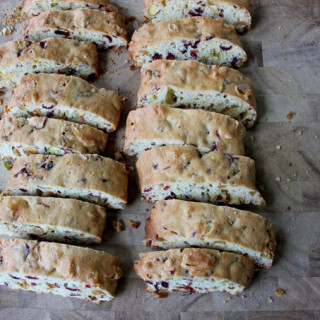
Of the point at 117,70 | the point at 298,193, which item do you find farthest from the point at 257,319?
the point at 117,70

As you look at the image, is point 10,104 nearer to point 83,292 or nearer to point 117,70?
point 117,70

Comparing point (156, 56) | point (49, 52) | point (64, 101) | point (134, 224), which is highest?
point (49, 52)

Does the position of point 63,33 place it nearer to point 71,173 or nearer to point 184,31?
point 184,31

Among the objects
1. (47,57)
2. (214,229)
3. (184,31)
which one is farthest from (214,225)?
(47,57)

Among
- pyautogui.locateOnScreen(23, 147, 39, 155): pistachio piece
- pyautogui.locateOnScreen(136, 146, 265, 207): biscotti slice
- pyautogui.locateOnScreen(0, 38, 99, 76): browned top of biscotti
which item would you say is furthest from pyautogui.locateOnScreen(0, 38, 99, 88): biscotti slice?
pyautogui.locateOnScreen(136, 146, 265, 207): biscotti slice

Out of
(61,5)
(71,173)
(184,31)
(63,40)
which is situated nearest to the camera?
(71,173)

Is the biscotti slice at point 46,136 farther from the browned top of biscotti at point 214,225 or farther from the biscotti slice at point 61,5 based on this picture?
the biscotti slice at point 61,5

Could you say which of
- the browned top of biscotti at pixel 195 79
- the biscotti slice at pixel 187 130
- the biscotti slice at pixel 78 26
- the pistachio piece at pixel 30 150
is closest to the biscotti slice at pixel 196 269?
the biscotti slice at pixel 187 130
